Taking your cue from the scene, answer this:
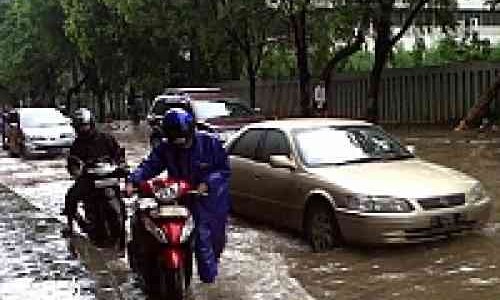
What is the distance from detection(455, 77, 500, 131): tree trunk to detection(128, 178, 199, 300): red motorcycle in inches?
678

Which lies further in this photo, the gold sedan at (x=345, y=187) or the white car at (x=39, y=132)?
the white car at (x=39, y=132)

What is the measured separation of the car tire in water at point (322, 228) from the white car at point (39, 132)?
16.3 metres

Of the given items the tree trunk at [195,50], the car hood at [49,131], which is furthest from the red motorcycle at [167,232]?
the tree trunk at [195,50]

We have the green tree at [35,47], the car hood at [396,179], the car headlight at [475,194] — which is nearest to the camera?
the car hood at [396,179]

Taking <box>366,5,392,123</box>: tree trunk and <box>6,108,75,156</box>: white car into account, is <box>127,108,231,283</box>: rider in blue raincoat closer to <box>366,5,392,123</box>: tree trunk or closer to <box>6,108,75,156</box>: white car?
<box>366,5,392,123</box>: tree trunk

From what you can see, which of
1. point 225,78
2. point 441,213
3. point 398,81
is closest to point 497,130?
point 398,81

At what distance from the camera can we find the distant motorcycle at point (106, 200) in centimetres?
971

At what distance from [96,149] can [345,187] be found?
300 centimetres

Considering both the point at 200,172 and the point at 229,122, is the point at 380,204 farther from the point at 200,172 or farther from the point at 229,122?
the point at 229,122


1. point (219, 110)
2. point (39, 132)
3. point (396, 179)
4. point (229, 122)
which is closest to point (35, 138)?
point (39, 132)

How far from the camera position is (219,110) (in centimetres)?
1945

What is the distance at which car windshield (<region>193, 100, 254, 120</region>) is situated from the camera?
19250mm

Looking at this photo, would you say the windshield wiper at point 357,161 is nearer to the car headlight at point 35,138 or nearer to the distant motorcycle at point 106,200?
the distant motorcycle at point 106,200

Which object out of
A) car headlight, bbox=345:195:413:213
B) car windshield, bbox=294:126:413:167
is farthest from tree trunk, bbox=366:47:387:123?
car headlight, bbox=345:195:413:213
